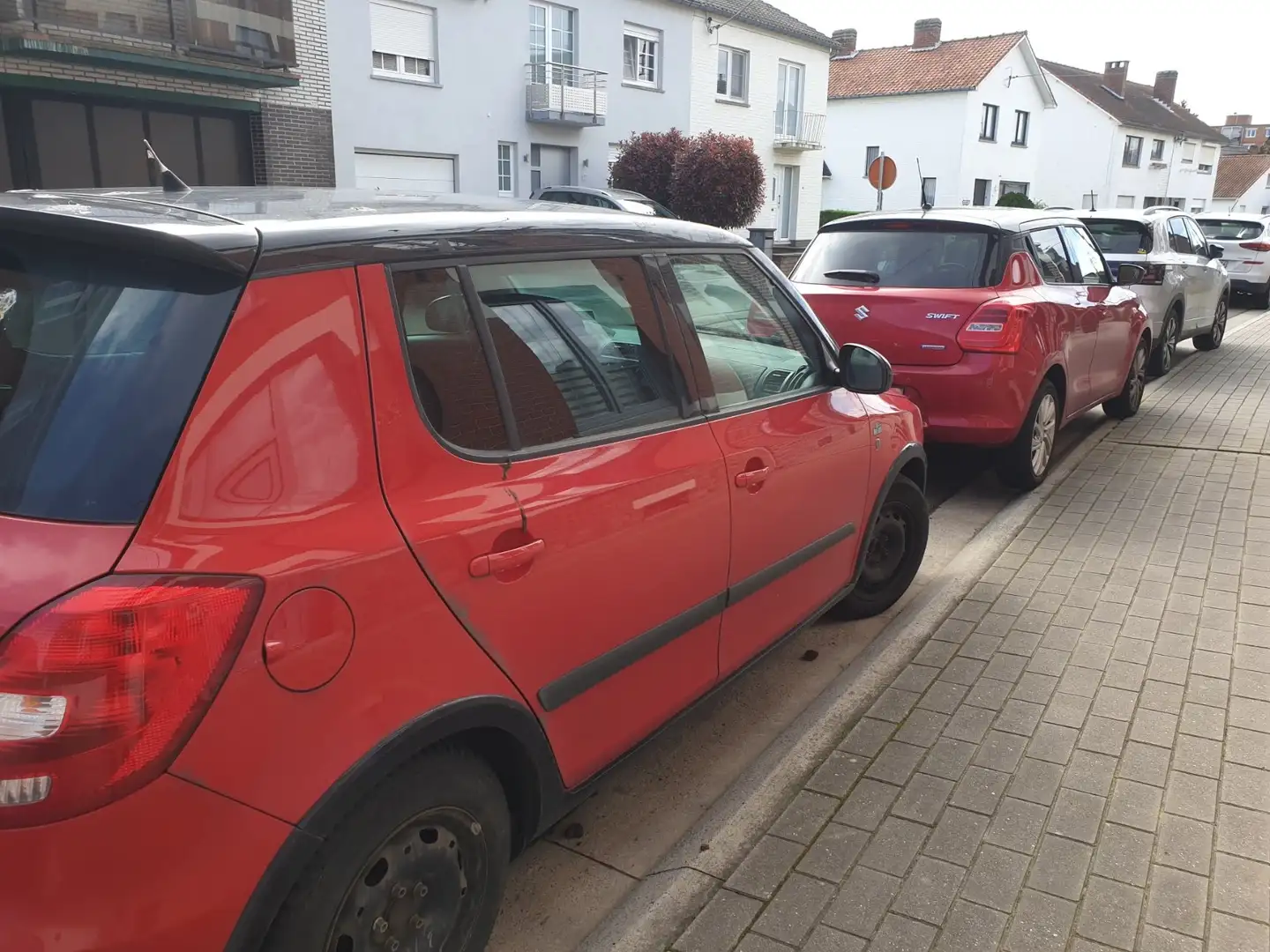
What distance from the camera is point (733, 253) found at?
3.35 metres

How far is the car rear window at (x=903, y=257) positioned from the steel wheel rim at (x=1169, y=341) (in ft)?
18.5

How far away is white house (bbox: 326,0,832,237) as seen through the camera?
1988cm

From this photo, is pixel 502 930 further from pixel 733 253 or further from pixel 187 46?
pixel 187 46

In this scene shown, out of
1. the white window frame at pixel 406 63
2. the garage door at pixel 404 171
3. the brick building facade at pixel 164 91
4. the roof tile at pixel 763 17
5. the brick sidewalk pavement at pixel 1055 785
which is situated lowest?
the brick sidewalk pavement at pixel 1055 785

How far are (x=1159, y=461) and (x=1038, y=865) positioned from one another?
5242 mm

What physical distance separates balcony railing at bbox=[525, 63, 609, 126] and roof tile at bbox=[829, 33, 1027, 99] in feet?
72.4

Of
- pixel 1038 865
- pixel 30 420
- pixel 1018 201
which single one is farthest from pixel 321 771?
pixel 1018 201

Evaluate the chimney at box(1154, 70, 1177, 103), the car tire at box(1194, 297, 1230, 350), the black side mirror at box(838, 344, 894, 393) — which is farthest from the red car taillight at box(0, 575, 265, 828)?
the chimney at box(1154, 70, 1177, 103)

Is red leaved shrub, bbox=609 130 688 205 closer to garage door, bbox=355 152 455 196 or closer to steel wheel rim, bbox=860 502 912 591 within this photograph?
garage door, bbox=355 152 455 196

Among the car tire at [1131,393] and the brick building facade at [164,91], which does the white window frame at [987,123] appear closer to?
the brick building facade at [164,91]

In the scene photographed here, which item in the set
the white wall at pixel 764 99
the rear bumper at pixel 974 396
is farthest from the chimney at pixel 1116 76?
the rear bumper at pixel 974 396

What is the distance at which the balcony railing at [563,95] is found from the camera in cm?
2273

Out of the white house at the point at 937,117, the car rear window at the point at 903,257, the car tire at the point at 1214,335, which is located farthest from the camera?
the white house at the point at 937,117

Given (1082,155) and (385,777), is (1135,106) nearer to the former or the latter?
(1082,155)
